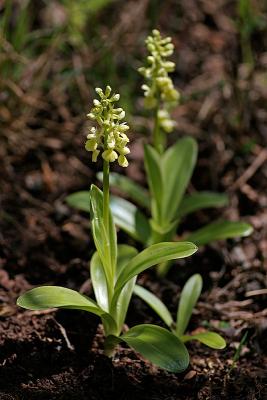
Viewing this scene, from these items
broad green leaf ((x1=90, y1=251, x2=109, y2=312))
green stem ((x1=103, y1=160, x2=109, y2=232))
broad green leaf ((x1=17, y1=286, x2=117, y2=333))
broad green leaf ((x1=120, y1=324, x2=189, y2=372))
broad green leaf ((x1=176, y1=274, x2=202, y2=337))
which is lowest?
broad green leaf ((x1=176, y1=274, x2=202, y2=337))

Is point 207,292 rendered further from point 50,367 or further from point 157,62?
point 157,62

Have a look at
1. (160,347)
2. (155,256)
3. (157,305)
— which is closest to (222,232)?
(157,305)

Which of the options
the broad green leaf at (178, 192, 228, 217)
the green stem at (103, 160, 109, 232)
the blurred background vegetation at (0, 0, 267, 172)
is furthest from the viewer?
the blurred background vegetation at (0, 0, 267, 172)

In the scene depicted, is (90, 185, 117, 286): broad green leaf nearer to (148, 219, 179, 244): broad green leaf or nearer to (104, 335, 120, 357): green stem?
(104, 335, 120, 357): green stem

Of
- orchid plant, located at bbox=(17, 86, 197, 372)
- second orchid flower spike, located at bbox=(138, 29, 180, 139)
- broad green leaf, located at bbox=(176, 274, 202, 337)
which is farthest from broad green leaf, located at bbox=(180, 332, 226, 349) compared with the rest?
second orchid flower spike, located at bbox=(138, 29, 180, 139)

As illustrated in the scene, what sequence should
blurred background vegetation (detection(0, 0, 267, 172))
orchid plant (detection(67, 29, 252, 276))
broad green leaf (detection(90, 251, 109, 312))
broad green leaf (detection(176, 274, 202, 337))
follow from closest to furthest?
broad green leaf (detection(90, 251, 109, 312))
broad green leaf (detection(176, 274, 202, 337))
orchid plant (detection(67, 29, 252, 276))
blurred background vegetation (detection(0, 0, 267, 172))

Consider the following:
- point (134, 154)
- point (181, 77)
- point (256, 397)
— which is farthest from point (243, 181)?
point (256, 397)

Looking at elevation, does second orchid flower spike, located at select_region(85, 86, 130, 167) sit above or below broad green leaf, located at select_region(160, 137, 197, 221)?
above

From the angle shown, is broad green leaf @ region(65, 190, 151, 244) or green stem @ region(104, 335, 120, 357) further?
broad green leaf @ region(65, 190, 151, 244)
